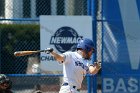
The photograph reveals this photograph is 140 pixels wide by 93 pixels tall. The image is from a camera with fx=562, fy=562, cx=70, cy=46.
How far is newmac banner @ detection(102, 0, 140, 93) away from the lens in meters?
10.0

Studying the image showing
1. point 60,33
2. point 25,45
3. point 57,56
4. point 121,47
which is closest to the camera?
point 57,56

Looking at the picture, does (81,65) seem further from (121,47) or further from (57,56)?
(121,47)

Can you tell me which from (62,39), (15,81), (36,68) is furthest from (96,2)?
(15,81)

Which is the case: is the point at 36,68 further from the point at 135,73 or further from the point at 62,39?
the point at 135,73

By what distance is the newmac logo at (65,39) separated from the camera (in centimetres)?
984

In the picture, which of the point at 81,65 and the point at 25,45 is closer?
the point at 81,65

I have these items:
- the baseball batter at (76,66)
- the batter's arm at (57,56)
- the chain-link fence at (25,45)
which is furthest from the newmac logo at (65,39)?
the batter's arm at (57,56)

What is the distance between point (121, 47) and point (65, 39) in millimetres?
1025

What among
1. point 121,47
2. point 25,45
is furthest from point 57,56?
point 25,45

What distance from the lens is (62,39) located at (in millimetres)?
9867

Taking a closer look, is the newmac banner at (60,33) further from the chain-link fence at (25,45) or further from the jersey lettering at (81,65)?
the jersey lettering at (81,65)

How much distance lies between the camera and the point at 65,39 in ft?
32.4

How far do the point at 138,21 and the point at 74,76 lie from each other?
2.75 metres

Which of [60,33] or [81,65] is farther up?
[60,33]
